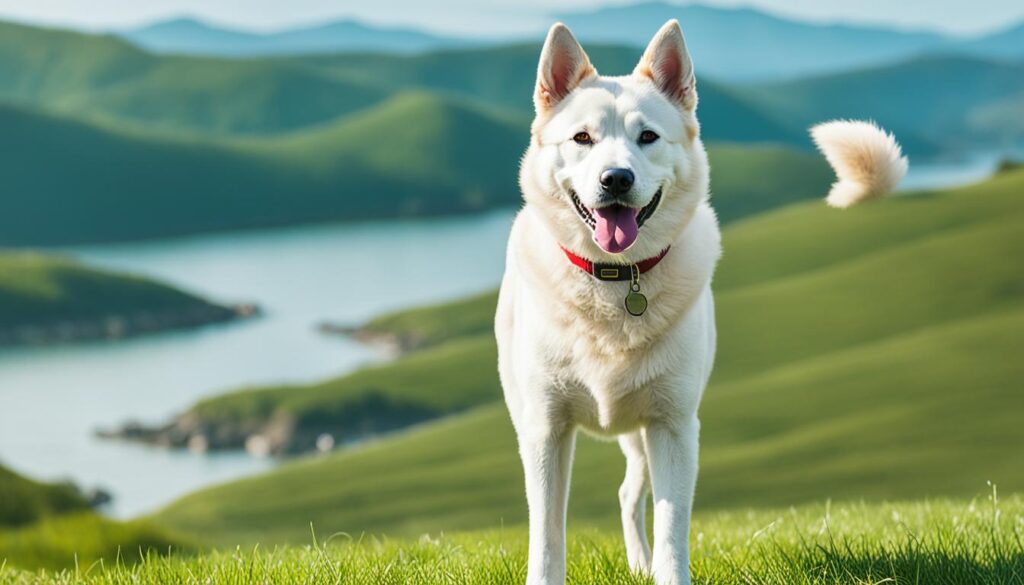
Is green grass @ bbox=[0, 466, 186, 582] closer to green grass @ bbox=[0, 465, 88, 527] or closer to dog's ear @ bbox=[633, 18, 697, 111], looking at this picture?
dog's ear @ bbox=[633, 18, 697, 111]

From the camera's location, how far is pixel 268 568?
19.4ft

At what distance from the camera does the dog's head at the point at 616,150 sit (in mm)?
5645

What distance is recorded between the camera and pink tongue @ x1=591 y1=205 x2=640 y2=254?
565 centimetres

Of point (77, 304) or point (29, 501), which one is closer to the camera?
point (29, 501)

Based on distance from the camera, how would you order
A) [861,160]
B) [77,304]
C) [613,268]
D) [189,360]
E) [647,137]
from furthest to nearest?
[77,304] < [189,360] < [861,160] < [613,268] < [647,137]

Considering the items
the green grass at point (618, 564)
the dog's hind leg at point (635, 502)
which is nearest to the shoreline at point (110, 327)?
the green grass at point (618, 564)

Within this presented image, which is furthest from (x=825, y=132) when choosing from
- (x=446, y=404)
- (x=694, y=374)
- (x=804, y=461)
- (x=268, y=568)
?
(x=446, y=404)

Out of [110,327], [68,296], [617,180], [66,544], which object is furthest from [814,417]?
[68,296]

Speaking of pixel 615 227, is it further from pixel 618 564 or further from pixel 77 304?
pixel 77 304

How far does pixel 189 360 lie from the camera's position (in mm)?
135125

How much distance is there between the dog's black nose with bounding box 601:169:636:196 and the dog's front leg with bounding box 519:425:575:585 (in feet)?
4.31

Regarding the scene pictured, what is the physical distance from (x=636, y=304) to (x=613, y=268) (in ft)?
0.73

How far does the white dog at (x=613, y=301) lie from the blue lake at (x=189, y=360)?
68054mm

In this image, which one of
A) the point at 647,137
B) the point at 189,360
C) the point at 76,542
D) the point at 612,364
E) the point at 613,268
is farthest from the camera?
the point at 189,360
